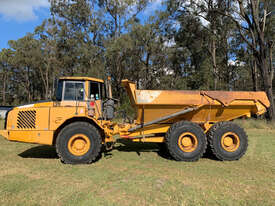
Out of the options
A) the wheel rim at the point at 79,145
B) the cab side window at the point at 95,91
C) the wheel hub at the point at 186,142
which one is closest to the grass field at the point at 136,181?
the wheel rim at the point at 79,145

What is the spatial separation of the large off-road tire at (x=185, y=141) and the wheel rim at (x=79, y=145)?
7.04ft

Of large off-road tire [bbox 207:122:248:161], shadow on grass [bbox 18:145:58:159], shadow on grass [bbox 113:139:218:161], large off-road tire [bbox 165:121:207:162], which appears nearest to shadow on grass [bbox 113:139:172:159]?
shadow on grass [bbox 113:139:218:161]

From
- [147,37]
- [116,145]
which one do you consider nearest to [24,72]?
[147,37]

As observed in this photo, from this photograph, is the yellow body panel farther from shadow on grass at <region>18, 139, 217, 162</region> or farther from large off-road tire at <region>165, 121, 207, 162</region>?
large off-road tire at <region>165, 121, 207, 162</region>

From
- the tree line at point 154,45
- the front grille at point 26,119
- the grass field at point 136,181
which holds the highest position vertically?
the tree line at point 154,45

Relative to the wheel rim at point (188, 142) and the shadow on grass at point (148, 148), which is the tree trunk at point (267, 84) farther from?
the wheel rim at point (188, 142)

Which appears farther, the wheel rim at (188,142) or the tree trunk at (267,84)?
the tree trunk at (267,84)

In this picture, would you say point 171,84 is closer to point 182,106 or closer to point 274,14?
point 274,14

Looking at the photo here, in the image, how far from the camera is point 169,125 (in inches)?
243

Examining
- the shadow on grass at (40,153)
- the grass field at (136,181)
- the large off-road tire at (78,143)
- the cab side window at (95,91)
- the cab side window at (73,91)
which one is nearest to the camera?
the grass field at (136,181)

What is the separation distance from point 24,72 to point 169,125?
44309mm

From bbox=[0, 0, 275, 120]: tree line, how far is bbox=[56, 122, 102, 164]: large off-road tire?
1346 centimetres

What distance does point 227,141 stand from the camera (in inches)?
231

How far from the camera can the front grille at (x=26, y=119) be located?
535 centimetres
